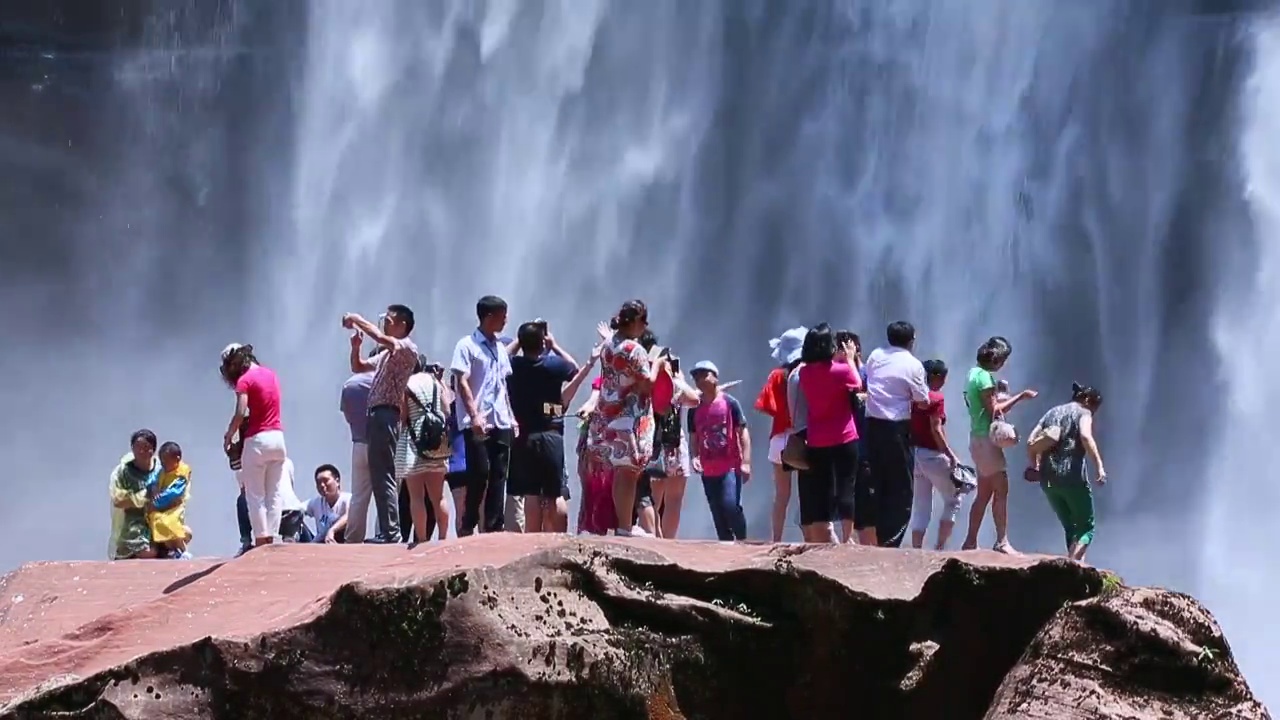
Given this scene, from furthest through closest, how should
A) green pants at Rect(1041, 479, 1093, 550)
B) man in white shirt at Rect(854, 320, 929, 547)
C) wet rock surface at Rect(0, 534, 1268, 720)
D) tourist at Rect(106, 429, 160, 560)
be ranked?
tourist at Rect(106, 429, 160, 560) → green pants at Rect(1041, 479, 1093, 550) → man in white shirt at Rect(854, 320, 929, 547) → wet rock surface at Rect(0, 534, 1268, 720)

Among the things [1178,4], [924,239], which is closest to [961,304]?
[924,239]

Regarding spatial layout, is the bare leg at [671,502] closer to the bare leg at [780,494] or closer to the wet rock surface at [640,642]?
the bare leg at [780,494]

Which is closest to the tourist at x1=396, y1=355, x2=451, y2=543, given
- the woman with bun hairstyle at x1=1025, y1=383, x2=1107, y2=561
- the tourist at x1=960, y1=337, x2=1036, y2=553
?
the tourist at x1=960, y1=337, x2=1036, y2=553

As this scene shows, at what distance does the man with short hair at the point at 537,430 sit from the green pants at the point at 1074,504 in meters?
2.72

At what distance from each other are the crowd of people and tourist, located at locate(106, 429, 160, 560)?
1.01 meters

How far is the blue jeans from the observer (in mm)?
8695

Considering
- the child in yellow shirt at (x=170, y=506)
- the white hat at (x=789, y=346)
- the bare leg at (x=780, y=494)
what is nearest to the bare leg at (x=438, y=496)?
the bare leg at (x=780, y=494)

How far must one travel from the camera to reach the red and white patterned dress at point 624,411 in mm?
7535

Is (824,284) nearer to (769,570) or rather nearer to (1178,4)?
(1178,4)

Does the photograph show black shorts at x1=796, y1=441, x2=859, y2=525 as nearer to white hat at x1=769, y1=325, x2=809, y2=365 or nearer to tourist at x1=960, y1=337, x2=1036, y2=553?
white hat at x1=769, y1=325, x2=809, y2=365

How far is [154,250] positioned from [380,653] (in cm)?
1967

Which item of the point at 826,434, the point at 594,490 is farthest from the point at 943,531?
the point at 594,490

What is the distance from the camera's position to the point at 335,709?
5.25 m

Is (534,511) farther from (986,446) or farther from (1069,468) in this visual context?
(1069,468)
